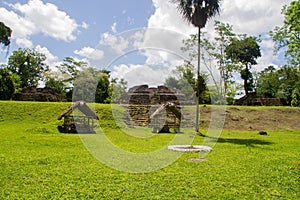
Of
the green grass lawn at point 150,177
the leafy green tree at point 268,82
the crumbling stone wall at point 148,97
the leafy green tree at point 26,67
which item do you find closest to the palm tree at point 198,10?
the green grass lawn at point 150,177

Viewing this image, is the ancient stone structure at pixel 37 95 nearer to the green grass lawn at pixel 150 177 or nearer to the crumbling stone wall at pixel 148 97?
the crumbling stone wall at pixel 148 97

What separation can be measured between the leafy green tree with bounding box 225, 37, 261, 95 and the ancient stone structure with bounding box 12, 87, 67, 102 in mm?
23172

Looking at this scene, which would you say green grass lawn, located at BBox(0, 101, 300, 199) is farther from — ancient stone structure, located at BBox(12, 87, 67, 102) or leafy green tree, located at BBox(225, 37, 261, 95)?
leafy green tree, located at BBox(225, 37, 261, 95)

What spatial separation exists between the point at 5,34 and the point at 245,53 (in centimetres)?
3548

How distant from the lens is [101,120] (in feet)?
68.8

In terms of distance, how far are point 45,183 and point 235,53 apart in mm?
42149

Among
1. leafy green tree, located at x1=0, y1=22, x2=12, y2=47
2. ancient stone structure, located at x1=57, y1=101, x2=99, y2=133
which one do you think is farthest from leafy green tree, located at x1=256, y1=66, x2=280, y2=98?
leafy green tree, located at x1=0, y1=22, x2=12, y2=47

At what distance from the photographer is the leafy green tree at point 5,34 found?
36.5m

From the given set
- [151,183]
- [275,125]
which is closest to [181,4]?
[275,125]

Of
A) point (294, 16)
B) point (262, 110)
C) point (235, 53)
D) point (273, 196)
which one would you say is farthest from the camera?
point (235, 53)

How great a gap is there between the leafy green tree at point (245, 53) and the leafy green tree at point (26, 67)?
3466cm

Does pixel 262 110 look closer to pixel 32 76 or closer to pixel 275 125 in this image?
pixel 275 125

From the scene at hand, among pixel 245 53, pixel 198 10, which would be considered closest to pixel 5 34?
pixel 198 10

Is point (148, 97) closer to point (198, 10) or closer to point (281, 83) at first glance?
point (198, 10)
